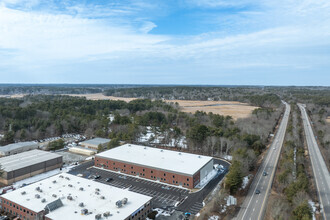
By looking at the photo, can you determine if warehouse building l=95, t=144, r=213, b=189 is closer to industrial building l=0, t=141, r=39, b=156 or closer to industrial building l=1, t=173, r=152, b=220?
industrial building l=1, t=173, r=152, b=220

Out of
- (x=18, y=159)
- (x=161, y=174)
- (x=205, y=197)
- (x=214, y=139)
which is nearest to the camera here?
(x=205, y=197)

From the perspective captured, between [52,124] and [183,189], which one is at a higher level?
[52,124]

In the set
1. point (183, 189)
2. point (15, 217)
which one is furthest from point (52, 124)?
point (183, 189)

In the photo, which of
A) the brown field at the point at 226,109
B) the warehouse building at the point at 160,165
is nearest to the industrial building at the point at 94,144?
the warehouse building at the point at 160,165

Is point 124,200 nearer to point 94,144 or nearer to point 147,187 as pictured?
point 147,187

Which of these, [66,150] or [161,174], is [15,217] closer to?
[161,174]

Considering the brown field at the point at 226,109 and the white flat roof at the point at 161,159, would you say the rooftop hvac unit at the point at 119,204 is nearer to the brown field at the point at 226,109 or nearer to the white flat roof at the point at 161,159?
the white flat roof at the point at 161,159
